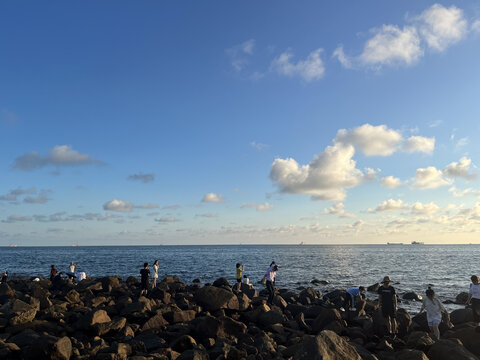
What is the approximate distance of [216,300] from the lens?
17781mm

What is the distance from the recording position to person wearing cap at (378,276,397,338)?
14.6 metres

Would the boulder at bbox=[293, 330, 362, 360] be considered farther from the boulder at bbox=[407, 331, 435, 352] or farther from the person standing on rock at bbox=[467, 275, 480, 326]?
the person standing on rock at bbox=[467, 275, 480, 326]

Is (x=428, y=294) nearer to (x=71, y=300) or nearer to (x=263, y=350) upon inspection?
(x=263, y=350)

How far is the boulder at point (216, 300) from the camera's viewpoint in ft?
58.2

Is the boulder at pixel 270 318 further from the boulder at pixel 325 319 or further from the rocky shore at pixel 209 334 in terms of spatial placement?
the boulder at pixel 325 319

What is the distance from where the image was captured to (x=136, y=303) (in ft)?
53.7

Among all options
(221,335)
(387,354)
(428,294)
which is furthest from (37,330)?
(428,294)

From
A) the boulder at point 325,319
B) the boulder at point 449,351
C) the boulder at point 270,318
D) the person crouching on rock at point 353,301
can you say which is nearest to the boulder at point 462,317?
the person crouching on rock at point 353,301

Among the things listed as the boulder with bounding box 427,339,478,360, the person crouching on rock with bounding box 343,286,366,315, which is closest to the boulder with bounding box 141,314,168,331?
the boulder with bounding box 427,339,478,360

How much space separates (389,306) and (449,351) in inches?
140

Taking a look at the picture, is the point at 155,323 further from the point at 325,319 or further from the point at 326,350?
the point at 326,350

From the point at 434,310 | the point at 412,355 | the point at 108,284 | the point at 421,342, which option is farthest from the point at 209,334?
the point at 108,284

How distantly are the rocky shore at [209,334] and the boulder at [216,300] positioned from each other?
5cm

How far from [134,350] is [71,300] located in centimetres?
986
